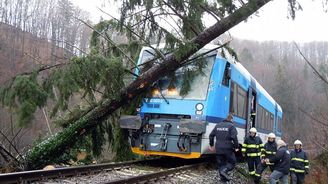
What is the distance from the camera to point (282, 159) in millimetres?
8867

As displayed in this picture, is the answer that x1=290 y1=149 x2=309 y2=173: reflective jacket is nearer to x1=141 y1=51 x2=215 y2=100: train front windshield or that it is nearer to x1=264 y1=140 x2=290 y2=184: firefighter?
x1=264 y1=140 x2=290 y2=184: firefighter

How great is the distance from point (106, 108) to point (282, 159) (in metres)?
4.31

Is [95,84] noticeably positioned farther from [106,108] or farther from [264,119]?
[264,119]

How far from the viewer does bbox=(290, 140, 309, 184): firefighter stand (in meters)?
10.4

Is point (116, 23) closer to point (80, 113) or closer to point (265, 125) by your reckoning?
point (80, 113)

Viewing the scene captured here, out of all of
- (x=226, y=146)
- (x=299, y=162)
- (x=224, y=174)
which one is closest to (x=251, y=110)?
(x=299, y=162)

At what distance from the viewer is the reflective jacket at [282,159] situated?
8797 mm

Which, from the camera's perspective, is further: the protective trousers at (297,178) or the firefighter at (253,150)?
the protective trousers at (297,178)

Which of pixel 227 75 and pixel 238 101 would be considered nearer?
pixel 227 75

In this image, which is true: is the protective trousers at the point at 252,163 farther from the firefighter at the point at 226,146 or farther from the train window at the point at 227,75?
the train window at the point at 227,75

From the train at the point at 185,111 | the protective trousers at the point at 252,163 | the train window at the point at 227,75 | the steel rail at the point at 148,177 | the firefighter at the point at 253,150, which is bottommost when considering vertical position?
the steel rail at the point at 148,177

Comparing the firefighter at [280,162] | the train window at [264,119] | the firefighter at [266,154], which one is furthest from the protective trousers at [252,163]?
the train window at [264,119]

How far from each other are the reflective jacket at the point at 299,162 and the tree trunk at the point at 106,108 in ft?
13.1

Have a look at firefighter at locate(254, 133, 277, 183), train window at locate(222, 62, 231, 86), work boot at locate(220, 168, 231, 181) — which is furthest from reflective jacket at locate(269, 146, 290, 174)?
train window at locate(222, 62, 231, 86)
